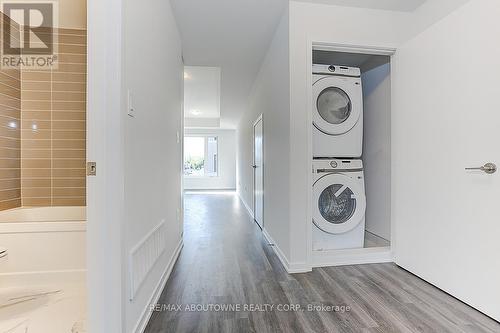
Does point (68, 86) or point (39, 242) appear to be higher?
point (68, 86)

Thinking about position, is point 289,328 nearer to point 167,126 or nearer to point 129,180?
point 129,180

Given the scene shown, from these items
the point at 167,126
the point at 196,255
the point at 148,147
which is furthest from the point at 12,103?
the point at 196,255

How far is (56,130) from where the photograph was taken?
7.24 feet

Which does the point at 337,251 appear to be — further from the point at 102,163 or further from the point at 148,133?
the point at 102,163

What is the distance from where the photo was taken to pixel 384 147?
2834 millimetres

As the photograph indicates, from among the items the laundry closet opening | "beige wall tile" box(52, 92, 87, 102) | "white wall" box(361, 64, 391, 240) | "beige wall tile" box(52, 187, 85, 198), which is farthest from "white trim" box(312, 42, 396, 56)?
"beige wall tile" box(52, 187, 85, 198)

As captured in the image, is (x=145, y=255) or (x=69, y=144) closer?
(x=145, y=255)

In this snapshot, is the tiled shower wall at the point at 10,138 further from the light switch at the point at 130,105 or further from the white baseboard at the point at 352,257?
the white baseboard at the point at 352,257

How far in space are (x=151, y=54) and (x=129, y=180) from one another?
3.18 ft

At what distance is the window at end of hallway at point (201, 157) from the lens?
29.8 feet

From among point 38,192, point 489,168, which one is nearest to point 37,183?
point 38,192

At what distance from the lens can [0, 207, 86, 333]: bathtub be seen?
1848 mm

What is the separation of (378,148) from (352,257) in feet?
4.49

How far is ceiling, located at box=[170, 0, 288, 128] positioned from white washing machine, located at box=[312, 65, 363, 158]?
765mm
